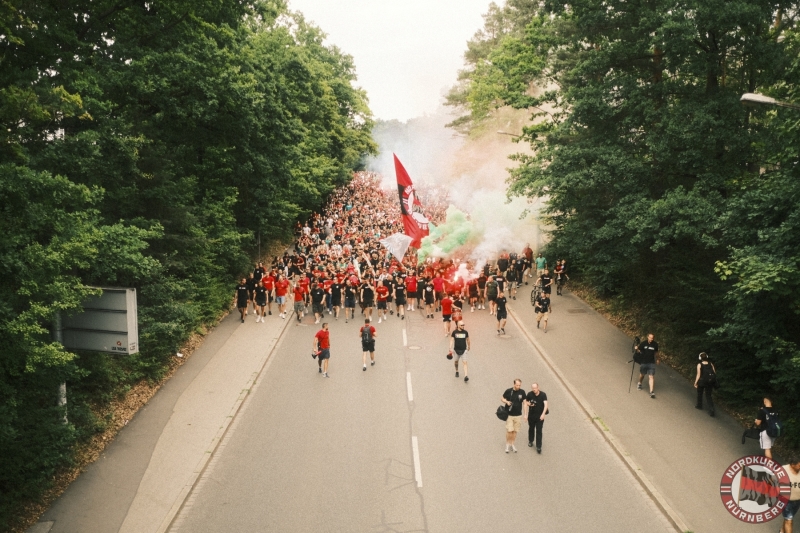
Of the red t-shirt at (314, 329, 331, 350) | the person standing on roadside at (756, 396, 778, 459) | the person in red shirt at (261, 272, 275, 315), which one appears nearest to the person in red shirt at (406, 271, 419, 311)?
the person in red shirt at (261, 272, 275, 315)

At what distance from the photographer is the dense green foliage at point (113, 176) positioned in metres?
9.20

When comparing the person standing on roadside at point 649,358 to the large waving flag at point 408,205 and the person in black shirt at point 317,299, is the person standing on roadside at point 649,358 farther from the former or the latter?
the large waving flag at point 408,205

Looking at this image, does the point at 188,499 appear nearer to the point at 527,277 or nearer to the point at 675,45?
the point at 675,45

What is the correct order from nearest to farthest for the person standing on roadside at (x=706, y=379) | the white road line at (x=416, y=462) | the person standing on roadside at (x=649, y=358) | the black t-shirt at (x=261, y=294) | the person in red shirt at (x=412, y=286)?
the white road line at (x=416, y=462), the person standing on roadside at (x=706, y=379), the person standing on roadside at (x=649, y=358), the black t-shirt at (x=261, y=294), the person in red shirt at (x=412, y=286)

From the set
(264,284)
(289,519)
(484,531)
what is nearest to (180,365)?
(264,284)

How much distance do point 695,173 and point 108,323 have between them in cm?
1404

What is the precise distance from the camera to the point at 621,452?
11406mm

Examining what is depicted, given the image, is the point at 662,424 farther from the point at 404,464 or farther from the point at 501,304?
the point at 501,304

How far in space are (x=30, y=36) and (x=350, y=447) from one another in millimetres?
10244

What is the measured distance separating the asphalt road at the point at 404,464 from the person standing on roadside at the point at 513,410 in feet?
1.27

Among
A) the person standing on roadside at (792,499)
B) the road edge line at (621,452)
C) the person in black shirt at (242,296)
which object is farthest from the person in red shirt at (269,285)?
the person standing on roadside at (792,499)

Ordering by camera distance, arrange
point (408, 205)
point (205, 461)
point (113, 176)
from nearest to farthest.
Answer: point (205, 461), point (113, 176), point (408, 205)

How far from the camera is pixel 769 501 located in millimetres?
8695

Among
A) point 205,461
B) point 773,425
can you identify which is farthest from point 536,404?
point 205,461
